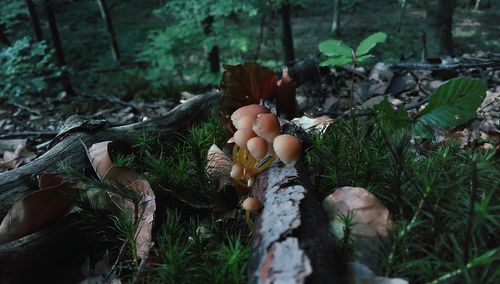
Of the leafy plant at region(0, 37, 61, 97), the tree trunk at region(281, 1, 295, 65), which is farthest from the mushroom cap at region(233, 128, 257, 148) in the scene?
the tree trunk at region(281, 1, 295, 65)

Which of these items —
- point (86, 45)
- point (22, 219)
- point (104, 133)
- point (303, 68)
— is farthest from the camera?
point (86, 45)

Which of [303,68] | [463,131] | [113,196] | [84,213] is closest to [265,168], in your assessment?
[113,196]

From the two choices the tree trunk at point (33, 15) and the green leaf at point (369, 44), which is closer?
the green leaf at point (369, 44)

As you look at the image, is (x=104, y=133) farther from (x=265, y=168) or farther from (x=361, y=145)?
(x=361, y=145)

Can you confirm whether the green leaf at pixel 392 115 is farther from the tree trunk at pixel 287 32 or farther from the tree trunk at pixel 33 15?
the tree trunk at pixel 287 32

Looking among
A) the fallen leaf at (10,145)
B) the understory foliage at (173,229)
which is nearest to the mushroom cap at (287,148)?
the understory foliage at (173,229)

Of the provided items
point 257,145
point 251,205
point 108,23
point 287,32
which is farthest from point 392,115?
point 108,23

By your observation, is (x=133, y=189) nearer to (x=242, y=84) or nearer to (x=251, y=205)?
(x=251, y=205)
